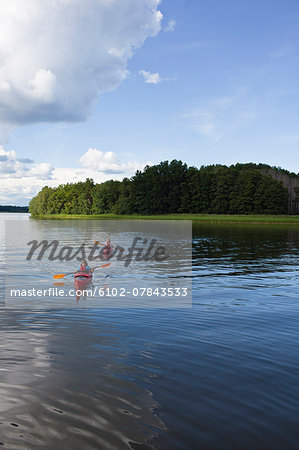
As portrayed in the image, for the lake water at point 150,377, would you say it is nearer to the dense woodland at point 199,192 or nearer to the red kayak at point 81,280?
the red kayak at point 81,280

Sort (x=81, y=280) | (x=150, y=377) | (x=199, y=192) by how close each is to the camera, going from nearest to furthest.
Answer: (x=150, y=377)
(x=81, y=280)
(x=199, y=192)

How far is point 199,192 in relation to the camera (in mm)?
160250

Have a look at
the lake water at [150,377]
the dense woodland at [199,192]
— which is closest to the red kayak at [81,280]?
the lake water at [150,377]

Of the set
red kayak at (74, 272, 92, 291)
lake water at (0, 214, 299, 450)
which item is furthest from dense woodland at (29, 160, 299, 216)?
lake water at (0, 214, 299, 450)

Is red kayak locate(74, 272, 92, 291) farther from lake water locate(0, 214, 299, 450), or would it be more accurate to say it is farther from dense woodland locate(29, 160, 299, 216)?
dense woodland locate(29, 160, 299, 216)

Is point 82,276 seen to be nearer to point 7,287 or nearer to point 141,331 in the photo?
point 7,287

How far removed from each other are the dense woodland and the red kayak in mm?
133022

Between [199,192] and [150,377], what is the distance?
15456 cm

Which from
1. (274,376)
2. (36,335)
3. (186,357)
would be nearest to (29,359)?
(36,335)

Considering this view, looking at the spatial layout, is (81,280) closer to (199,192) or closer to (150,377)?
(150,377)

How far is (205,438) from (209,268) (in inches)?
811

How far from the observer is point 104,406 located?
23.5 ft

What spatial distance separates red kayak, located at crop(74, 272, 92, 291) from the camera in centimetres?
1866

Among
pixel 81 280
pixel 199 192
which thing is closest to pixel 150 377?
pixel 81 280
